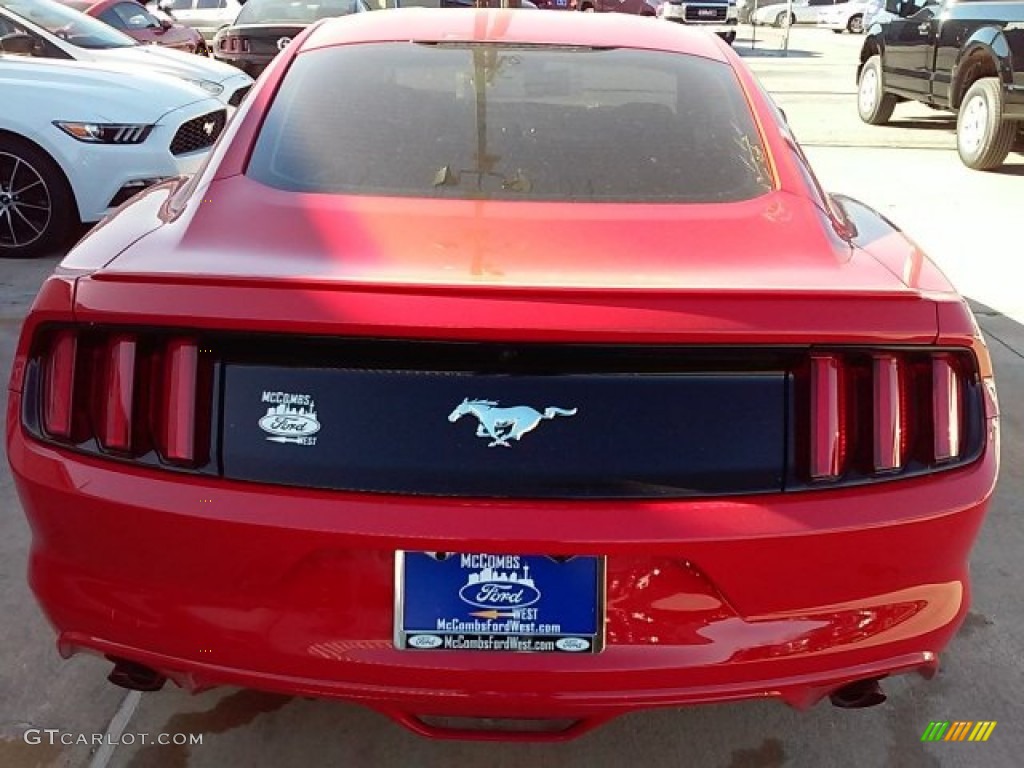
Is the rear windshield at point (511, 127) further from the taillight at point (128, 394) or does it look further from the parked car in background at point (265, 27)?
the parked car in background at point (265, 27)

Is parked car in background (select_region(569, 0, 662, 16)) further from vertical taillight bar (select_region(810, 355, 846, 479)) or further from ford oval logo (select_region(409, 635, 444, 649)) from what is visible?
ford oval logo (select_region(409, 635, 444, 649))

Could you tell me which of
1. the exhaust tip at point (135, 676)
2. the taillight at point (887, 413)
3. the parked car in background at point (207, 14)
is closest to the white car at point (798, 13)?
the parked car in background at point (207, 14)

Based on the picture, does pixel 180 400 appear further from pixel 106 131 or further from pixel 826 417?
pixel 106 131

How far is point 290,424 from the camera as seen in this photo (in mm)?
1809

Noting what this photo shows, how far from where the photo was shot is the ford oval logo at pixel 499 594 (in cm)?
179

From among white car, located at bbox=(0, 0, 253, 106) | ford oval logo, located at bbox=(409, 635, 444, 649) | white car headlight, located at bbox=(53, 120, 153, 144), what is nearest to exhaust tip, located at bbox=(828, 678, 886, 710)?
ford oval logo, located at bbox=(409, 635, 444, 649)

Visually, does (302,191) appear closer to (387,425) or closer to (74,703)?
(387,425)

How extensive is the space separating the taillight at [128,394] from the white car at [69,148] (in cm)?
456

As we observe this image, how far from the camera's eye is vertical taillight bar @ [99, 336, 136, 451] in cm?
184

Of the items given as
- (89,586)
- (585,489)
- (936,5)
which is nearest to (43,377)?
(89,586)

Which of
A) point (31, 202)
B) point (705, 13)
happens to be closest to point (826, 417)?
point (31, 202)

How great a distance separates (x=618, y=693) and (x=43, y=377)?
1203 millimetres

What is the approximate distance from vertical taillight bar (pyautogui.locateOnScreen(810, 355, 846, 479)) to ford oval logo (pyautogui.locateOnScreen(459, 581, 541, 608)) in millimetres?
539

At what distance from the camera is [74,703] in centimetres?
253
